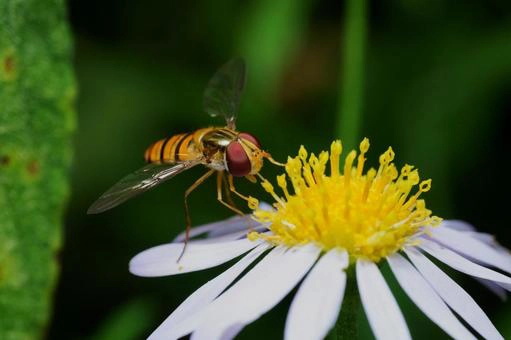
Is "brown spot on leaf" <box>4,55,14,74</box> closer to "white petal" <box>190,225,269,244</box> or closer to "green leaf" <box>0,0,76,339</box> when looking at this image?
"green leaf" <box>0,0,76,339</box>

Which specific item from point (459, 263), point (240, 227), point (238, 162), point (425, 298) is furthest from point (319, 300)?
point (240, 227)

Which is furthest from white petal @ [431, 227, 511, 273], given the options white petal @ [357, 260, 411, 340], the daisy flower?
white petal @ [357, 260, 411, 340]

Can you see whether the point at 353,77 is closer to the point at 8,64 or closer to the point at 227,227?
the point at 227,227

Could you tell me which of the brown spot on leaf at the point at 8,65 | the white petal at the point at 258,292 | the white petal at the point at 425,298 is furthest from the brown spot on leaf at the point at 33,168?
the white petal at the point at 425,298

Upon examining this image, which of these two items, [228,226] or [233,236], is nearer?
[233,236]

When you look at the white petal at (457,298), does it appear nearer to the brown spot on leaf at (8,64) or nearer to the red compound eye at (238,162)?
the red compound eye at (238,162)

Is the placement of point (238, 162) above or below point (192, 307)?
above
